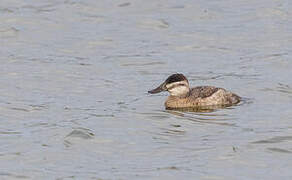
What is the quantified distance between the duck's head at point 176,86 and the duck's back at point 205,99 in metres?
0.12

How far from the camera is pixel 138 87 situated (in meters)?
Answer: 19.3

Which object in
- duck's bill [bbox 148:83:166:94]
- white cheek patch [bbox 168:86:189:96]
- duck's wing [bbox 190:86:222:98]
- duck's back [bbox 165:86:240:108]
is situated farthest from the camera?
duck's bill [bbox 148:83:166:94]

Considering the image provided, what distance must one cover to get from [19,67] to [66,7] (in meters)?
7.02

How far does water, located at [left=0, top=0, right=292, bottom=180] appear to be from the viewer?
13.6 m

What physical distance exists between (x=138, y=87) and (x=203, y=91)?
183 centimetres

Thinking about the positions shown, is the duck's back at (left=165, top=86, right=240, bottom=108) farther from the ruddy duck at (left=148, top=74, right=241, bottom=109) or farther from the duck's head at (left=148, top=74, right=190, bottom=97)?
the duck's head at (left=148, top=74, right=190, bottom=97)

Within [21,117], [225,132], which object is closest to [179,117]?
[225,132]

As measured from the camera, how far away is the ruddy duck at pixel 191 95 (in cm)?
1772

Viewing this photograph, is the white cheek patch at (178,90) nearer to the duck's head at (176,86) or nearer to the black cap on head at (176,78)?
the duck's head at (176,86)

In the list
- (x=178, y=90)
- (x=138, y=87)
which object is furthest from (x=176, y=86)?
(x=138, y=87)

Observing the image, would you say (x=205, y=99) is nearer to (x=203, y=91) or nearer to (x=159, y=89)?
(x=203, y=91)

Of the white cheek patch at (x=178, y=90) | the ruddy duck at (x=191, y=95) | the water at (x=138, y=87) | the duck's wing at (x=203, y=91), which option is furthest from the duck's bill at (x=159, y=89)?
the duck's wing at (x=203, y=91)

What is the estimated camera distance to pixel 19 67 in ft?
69.6

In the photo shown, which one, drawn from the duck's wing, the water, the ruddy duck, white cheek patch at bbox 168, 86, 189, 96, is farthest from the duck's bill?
the duck's wing
